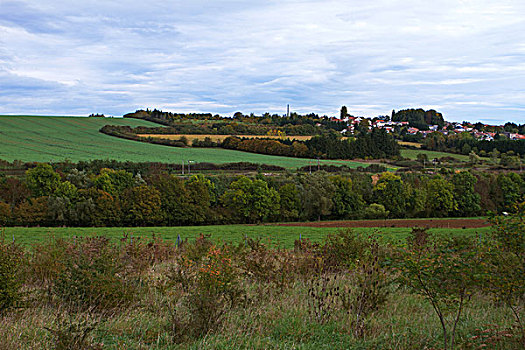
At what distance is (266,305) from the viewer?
8.75 metres

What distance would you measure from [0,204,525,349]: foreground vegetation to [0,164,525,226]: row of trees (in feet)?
165

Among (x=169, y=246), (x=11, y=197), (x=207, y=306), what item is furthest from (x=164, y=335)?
(x=11, y=197)

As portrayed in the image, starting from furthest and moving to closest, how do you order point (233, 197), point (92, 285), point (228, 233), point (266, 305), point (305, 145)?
point (305, 145)
point (233, 197)
point (228, 233)
point (266, 305)
point (92, 285)

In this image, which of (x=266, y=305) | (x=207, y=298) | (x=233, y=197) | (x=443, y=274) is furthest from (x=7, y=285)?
(x=233, y=197)

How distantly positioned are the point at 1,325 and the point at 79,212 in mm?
55280

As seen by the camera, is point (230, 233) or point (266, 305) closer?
point (266, 305)

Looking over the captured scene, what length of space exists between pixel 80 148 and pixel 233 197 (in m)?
32.9

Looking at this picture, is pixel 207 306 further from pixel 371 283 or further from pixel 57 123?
pixel 57 123

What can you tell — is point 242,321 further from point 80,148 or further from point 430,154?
point 430,154

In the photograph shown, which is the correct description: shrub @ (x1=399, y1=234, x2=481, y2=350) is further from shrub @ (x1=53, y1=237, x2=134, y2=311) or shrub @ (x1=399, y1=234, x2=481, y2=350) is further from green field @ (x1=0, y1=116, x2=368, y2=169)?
green field @ (x1=0, y1=116, x2=368, y2=169)

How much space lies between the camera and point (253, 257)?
11.4 metres

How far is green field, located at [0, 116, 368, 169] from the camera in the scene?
73.3m

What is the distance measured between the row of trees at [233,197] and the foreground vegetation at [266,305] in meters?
50.2

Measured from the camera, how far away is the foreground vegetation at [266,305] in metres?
6.69
